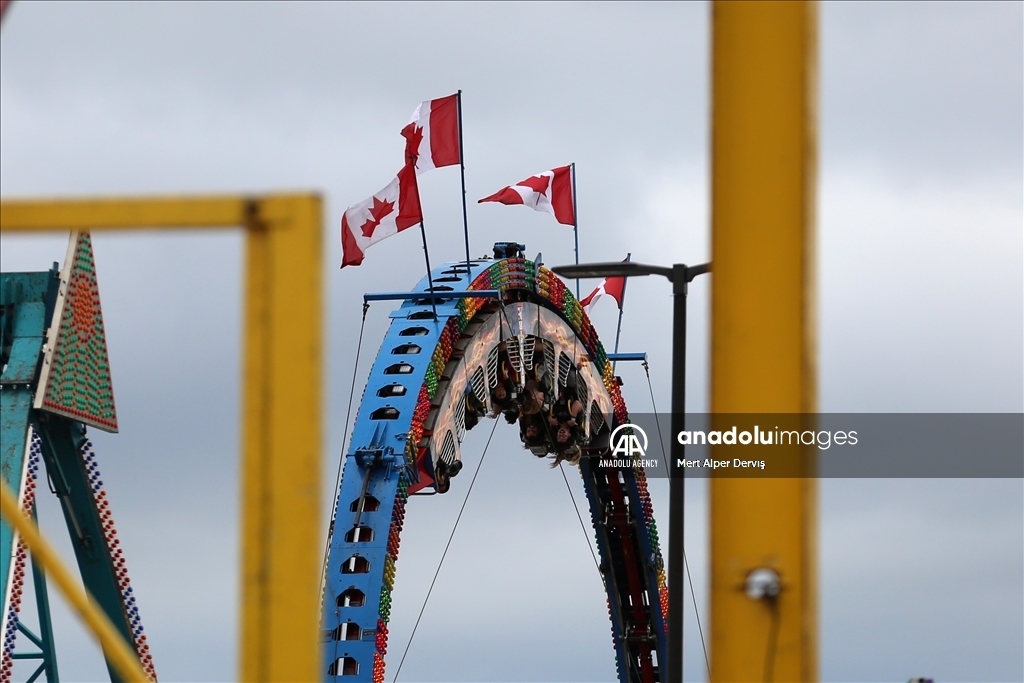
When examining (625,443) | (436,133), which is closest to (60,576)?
(436,133)

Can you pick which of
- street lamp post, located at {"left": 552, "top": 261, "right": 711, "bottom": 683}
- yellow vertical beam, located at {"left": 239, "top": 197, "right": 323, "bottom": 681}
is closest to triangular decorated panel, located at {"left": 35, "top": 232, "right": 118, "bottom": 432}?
street lamp post, located at {"left": 552, "top": 261, "right": 711, "bottom": 683}

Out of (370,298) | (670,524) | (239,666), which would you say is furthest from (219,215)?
(370,298)

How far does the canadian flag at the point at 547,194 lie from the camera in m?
29.8

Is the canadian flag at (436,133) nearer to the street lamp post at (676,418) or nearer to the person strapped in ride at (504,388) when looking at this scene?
the person strapped in ride at (504,388)

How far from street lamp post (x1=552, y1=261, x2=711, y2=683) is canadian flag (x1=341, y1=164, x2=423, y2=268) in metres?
7.76

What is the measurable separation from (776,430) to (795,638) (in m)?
0.79

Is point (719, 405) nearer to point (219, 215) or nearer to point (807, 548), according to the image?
point (807, 548)

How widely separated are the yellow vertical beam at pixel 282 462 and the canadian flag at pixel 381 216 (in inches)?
731

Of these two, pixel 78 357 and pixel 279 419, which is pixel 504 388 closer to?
pixel 78 357

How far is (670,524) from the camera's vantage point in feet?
50.1

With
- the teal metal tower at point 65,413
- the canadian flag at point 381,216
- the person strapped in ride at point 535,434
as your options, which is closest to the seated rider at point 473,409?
the person strapped in ride at point 535,434

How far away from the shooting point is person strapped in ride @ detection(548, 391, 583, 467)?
A: 33.2 metres

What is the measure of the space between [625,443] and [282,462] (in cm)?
3231

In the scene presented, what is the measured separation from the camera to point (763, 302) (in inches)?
243
